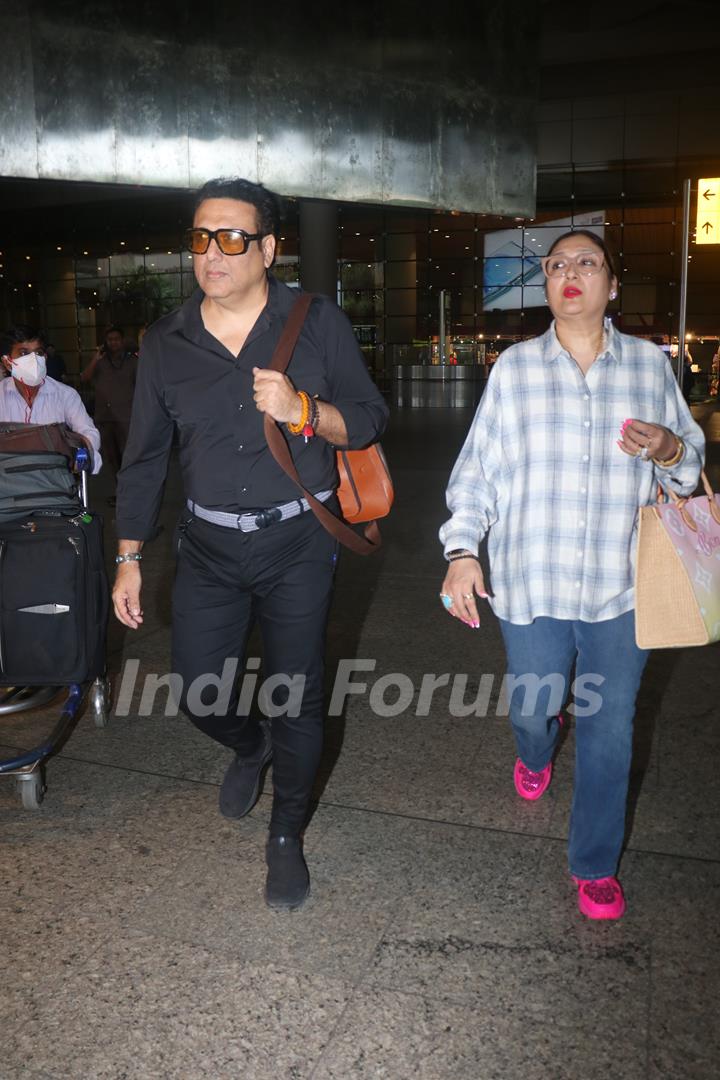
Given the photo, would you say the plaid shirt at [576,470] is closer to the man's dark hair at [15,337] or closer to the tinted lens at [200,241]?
the tinted lens at [200,241]

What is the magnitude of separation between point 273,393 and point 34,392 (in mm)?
4014

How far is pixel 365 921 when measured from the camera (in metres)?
3.03

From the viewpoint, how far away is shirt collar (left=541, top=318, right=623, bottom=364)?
9.51 feet

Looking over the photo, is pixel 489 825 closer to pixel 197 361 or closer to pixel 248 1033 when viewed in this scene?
pixel 248 1033

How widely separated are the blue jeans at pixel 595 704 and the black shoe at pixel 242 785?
1.12 meters

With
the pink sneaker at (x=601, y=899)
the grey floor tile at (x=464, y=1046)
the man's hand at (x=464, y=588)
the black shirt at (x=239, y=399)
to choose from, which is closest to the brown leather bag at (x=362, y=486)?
the black shirt at (x=239, y=399)

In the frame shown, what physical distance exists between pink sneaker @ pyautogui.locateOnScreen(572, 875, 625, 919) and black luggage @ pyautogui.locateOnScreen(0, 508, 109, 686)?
2.04 meters

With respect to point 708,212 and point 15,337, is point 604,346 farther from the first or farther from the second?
point 708,212

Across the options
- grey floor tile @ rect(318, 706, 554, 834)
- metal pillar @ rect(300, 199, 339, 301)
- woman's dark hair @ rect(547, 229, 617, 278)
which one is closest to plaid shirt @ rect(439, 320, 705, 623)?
woman's dark hair @ rect(547, 229, 617, 278)

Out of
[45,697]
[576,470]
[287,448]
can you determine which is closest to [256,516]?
[287,448]

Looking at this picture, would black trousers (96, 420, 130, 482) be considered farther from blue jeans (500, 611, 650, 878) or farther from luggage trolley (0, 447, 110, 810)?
blue jeans (500, 611, 650, 878)

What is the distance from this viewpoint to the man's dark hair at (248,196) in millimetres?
2980

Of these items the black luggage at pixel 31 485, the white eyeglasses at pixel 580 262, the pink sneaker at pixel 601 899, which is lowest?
the pink sneaker at pixel 601 899

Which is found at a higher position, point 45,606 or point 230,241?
point 230,241
